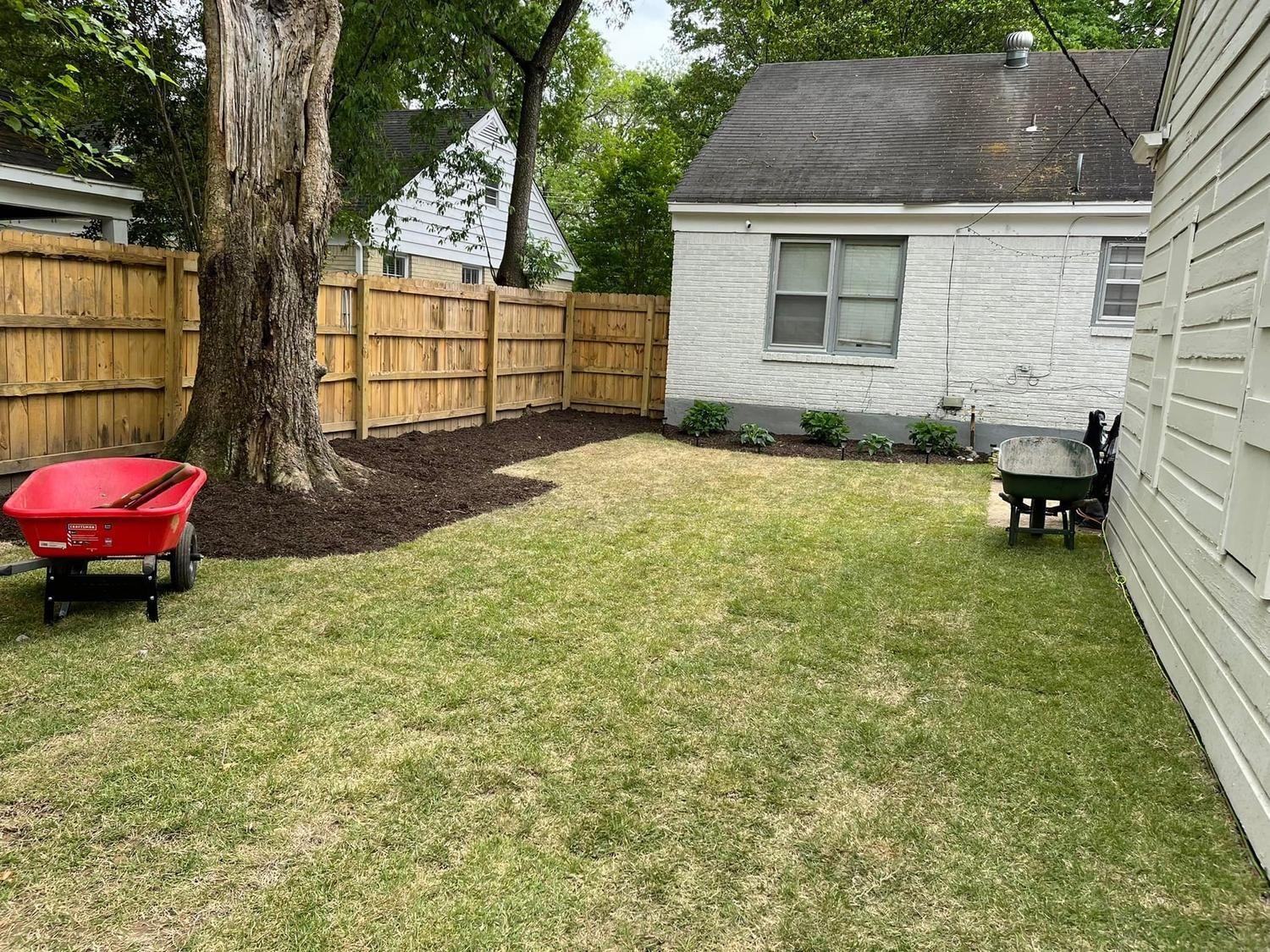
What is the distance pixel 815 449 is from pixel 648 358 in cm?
347

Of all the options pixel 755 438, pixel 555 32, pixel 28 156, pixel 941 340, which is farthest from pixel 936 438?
pixel 28 156

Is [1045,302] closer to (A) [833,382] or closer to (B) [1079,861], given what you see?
(A) [833,382]

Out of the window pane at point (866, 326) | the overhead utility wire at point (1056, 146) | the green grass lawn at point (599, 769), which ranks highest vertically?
the overhead utility wire at point (1056, 146)

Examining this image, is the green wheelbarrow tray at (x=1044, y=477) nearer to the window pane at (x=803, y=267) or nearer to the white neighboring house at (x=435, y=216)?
the window pane at (x=803, y=267)

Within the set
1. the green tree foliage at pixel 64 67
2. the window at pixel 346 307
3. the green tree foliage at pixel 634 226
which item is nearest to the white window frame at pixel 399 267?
the green tree foliage at pixel 64 67

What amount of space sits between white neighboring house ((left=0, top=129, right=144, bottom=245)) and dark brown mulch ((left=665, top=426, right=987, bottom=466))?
8.22 m

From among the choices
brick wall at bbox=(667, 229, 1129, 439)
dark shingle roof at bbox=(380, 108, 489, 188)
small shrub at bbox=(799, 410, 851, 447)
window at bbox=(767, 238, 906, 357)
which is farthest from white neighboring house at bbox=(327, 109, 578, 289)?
small shrub at bbox=(799, 410, 851, 447)

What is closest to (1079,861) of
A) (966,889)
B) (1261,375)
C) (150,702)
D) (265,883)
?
(966,889)

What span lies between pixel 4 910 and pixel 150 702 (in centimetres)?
134

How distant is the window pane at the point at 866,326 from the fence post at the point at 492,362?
4.98 m

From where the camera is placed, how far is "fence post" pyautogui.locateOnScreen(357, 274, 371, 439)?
9766mm

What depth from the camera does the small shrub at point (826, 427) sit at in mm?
12625

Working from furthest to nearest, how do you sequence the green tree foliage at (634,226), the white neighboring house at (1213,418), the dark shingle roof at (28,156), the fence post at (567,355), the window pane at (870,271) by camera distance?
the green tree foliage at (634,226), the fence post at (567,355), the window pane at (870,271), the dark shingle roof at (28,156), the white neighboring house at (1213,418)

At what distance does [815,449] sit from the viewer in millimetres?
12391
